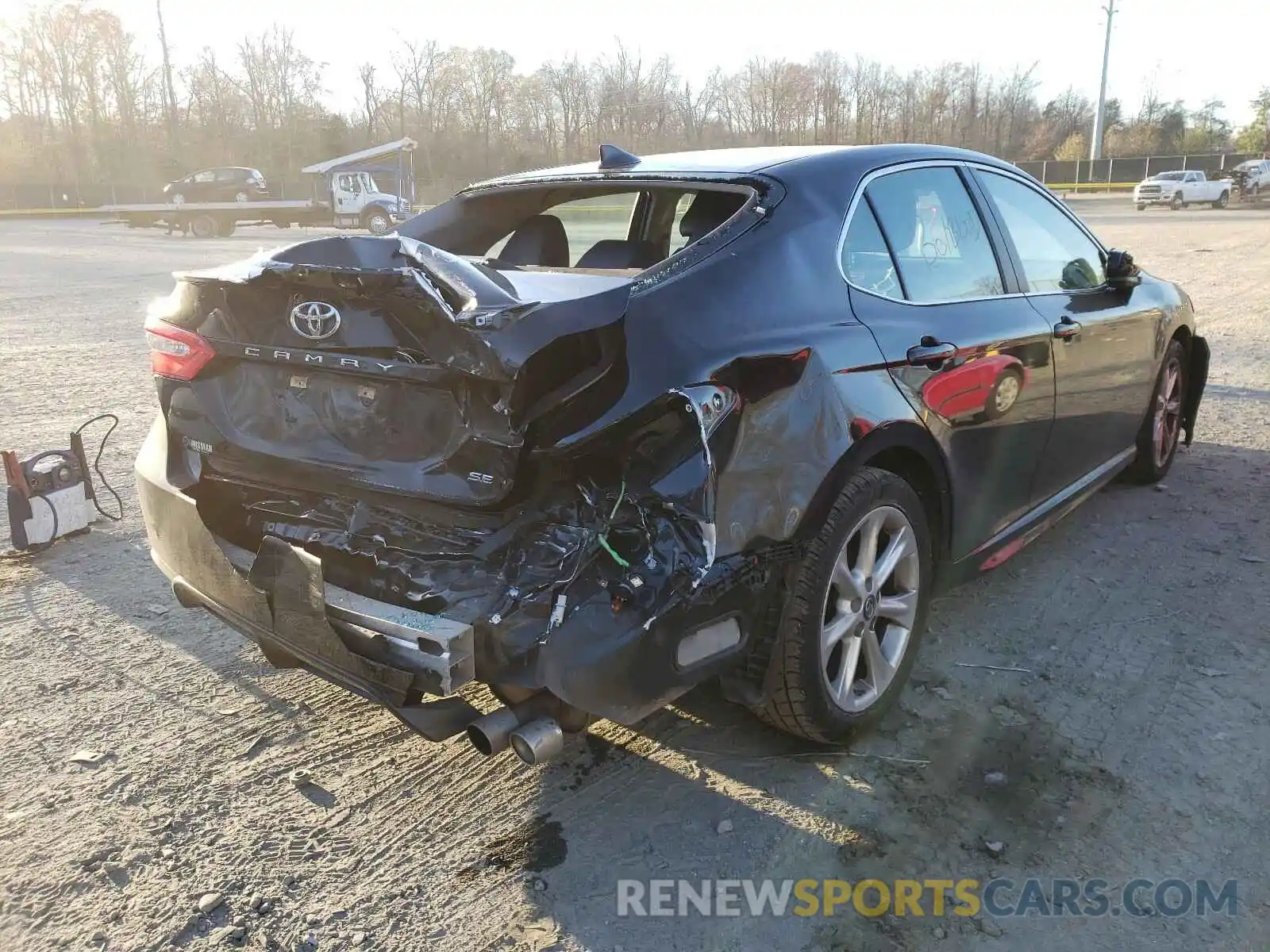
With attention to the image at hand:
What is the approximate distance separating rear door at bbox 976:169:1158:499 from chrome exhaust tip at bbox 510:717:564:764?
2.39 meters

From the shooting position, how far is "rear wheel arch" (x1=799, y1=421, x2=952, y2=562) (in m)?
2.53

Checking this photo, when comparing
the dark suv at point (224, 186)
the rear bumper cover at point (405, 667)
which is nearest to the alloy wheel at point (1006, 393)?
the rear bumper cover at point (405, 667)

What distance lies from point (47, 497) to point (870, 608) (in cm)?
382

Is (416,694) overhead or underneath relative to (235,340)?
underneath

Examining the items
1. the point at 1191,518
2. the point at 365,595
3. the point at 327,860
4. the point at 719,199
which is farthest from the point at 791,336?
the point at 1191,518

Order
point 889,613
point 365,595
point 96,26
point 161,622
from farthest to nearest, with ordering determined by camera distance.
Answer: point 96,26 → point 161,622 → point 889,613 → point 365,595

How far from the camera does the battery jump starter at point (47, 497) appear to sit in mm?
4410

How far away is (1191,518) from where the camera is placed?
486 centimetres

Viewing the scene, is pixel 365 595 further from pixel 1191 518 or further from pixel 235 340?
pixel 1191 518

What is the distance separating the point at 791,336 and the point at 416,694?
128cm

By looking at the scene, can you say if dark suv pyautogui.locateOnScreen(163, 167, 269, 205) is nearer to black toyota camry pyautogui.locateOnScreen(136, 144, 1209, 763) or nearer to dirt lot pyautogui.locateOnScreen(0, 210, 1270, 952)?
dirt lot pyautogui.locateOnScreen(0, 210, 1270, 952)

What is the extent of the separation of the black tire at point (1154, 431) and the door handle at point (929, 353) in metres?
2.44

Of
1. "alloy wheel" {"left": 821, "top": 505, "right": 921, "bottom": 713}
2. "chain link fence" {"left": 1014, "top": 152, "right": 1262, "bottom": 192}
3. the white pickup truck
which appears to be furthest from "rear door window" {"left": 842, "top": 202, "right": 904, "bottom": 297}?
"chain link fence" {"left": 1014, "top": 152, "right": 1262, "bottom": 192}

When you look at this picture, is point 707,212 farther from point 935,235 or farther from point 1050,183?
point 1050,183
